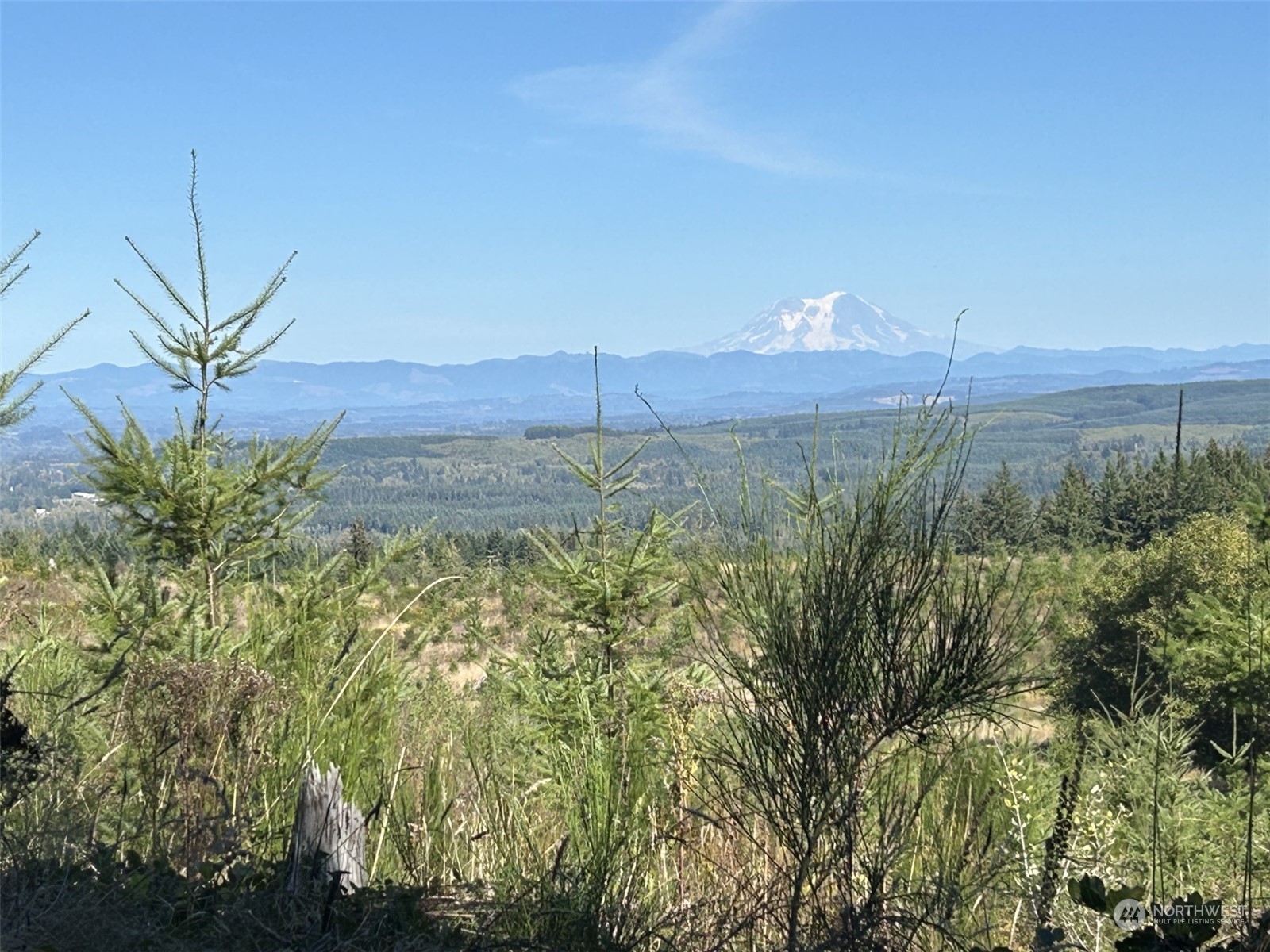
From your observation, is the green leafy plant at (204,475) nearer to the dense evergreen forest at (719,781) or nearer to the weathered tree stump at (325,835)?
the dense evergreen forest at (719,781)

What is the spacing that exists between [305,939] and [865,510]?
175 cm

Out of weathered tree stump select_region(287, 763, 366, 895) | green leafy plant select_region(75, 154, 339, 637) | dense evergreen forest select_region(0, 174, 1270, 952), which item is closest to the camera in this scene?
dense evergreen forest select_region(0, 174, 1270, 952)

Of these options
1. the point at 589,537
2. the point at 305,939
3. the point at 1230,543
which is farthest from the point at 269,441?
the point at 1230,543

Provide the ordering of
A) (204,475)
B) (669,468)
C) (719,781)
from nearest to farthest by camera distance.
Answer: (719,781) < (204,475) < (669,468)

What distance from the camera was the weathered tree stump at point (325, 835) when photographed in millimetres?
2824

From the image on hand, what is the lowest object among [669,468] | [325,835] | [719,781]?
[325,835]

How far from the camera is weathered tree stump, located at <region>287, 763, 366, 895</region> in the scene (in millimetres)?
2824

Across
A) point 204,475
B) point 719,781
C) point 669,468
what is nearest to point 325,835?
point 719,781

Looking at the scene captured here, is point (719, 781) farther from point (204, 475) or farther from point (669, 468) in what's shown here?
point (669, 468)

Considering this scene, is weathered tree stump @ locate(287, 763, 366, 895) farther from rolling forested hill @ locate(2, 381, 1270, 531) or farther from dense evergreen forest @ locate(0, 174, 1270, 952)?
rolling forested hill @ locate(2, 381, 1270, 531)

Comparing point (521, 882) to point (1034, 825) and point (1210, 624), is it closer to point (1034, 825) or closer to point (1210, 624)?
point (1034, 825)

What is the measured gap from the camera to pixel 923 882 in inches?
105

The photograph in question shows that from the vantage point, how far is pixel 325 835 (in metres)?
2.90

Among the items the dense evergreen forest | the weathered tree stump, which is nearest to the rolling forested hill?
the dense evergreen forest
